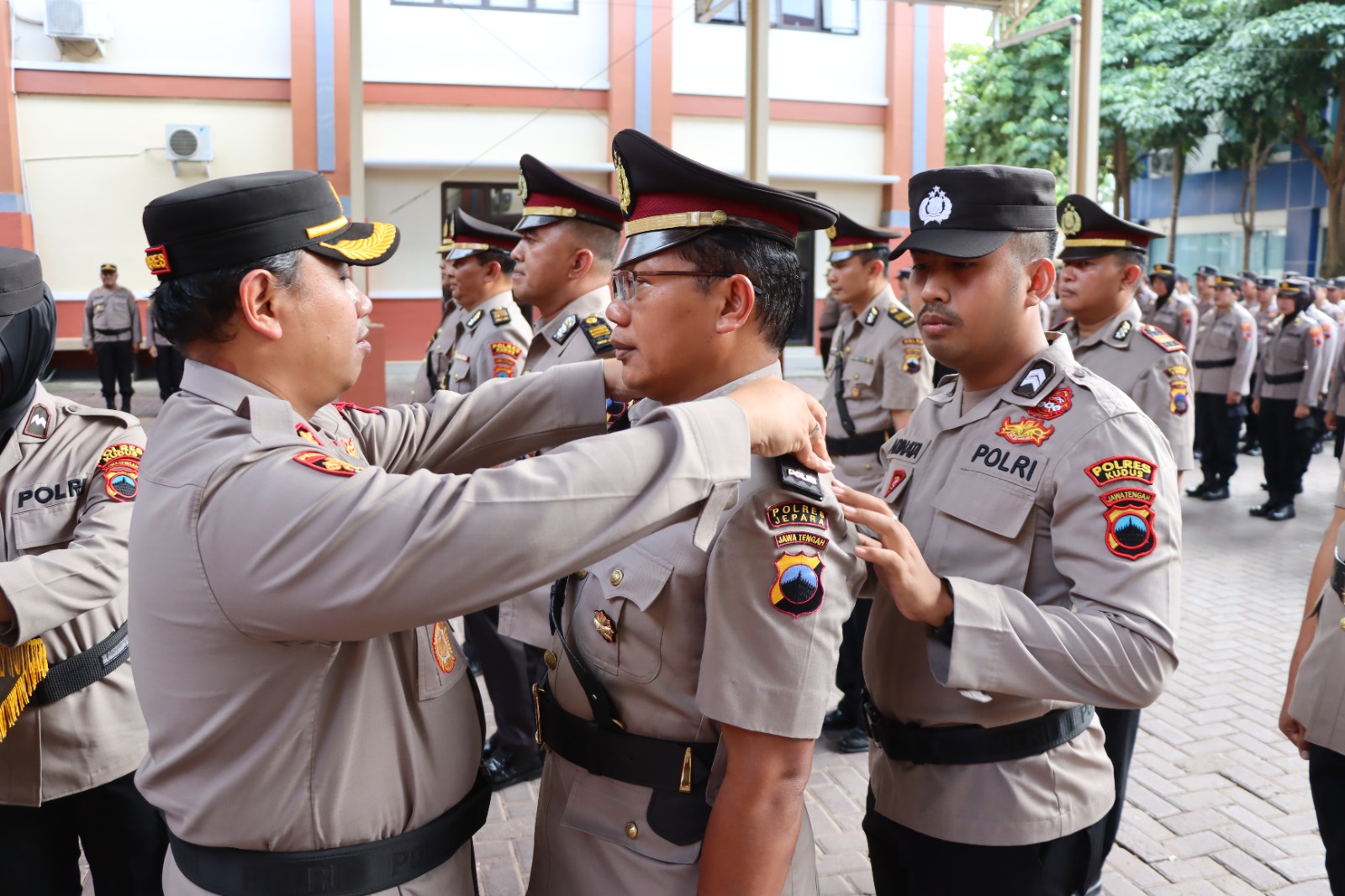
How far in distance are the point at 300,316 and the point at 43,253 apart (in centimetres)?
1750

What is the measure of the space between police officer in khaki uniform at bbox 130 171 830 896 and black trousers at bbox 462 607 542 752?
274 centimetres

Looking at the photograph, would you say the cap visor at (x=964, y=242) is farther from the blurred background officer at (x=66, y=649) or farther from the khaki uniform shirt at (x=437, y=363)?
the khaki uniform shirt at (x=437, y=363)

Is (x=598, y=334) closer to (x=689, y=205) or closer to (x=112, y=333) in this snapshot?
(x=689, y=205)

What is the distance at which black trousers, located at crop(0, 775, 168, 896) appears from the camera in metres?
2.42

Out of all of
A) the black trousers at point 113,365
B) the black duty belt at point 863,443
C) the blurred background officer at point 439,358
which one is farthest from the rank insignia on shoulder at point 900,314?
the black trousers at point 113,365

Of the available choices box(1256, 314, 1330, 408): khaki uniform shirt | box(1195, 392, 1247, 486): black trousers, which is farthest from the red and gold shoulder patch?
box(1256, 314, 1330, 408): khaki uniform shirt

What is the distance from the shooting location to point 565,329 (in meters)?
4.34

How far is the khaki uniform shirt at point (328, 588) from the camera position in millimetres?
1275

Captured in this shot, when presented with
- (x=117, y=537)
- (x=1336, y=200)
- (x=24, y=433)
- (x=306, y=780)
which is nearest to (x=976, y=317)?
(x=306, y=780)

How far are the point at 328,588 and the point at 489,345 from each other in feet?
14.1

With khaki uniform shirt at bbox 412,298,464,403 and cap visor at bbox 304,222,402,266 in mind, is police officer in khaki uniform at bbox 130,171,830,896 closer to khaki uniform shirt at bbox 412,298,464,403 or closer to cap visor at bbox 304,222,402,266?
cap visor at bbox 304,222,402,266

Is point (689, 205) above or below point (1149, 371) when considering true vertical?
above

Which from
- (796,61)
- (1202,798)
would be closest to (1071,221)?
(1202,798)

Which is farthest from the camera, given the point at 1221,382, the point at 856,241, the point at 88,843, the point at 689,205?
the point at 1221,382
